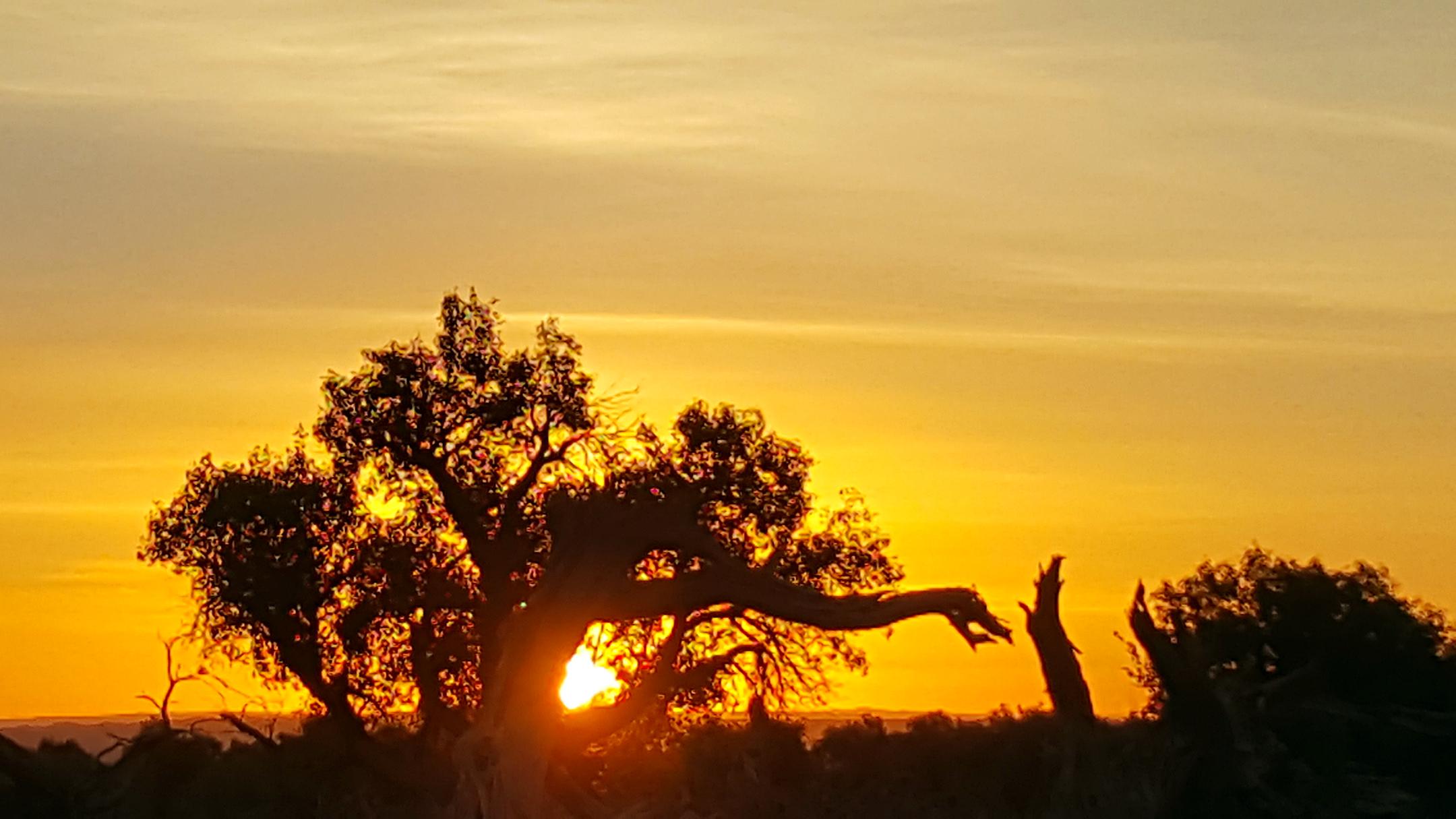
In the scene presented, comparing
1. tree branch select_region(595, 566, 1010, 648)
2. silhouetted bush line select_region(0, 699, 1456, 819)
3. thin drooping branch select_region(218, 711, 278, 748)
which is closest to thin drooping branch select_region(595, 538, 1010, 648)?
tree branch select_region(595, 566, 1010, 648)

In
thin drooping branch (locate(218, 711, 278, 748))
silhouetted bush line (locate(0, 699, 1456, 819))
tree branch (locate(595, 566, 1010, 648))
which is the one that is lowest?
silhouetted bush line (locate(0, 699, 1456, 819))

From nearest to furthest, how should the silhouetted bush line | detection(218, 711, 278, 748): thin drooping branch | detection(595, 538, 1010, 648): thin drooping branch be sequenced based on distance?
detection(595, 538, 1010, 648): thin drooping branch
the silhouetted bush line
detection(218, 711, 278, 748): thin drooping branch

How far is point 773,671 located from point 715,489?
4.42 meters

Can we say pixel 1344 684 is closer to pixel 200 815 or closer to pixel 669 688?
pixel 669 688

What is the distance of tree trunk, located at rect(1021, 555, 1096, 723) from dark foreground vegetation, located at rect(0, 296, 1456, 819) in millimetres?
58

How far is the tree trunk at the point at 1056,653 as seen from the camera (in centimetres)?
3431

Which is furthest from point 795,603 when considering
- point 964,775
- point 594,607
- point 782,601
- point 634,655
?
point 634,655

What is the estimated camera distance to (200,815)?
52594 millimetres

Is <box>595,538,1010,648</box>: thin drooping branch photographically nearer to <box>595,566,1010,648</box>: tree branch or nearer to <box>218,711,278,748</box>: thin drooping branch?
<box>595,566,1010,648</box>: tree branch

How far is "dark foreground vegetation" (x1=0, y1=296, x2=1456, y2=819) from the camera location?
108 feet

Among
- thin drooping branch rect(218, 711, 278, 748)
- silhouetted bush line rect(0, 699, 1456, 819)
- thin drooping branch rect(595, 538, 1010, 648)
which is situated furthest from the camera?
thin drooping branch rect(218, 711, 278, 748)

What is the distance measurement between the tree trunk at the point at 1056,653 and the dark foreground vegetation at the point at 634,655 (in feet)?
0.19

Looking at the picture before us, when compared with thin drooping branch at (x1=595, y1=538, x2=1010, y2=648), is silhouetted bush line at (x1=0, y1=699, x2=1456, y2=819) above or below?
below

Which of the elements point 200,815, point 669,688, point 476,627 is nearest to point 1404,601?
point 669,688
